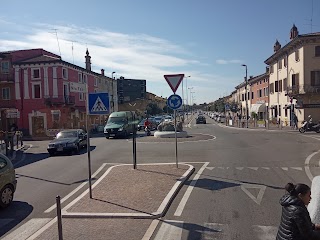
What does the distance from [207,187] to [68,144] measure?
11654 mm

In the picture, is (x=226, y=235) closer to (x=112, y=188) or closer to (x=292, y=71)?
(x=112, y=188)

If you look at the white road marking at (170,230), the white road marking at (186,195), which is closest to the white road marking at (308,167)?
the white road marking at (186,195)

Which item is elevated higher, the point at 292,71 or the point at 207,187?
the point at 292,71

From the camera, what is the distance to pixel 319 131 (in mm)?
33188

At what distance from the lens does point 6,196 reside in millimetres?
9242

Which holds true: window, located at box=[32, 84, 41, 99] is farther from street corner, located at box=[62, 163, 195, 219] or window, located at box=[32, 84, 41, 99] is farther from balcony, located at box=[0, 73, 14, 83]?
street corner, located at box=[62, 163, 195, 219]

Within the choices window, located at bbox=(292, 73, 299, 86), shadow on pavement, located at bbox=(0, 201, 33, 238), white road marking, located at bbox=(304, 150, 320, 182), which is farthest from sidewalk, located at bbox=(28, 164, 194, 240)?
window, located at bbox=(292, 73, 299, 86)

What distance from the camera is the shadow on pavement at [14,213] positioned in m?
7.54

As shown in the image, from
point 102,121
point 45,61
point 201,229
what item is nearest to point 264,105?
point 102,121

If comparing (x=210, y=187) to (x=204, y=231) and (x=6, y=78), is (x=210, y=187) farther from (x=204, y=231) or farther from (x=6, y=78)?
(x=6, y=78)

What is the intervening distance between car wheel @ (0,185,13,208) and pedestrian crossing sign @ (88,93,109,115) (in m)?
2.92

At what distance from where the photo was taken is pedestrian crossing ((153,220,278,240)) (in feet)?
21.5

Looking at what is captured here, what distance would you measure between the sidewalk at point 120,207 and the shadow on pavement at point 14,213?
0.81m

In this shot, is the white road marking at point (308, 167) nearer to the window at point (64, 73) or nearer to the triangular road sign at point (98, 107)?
the triangular road sign at point (98, 107)
